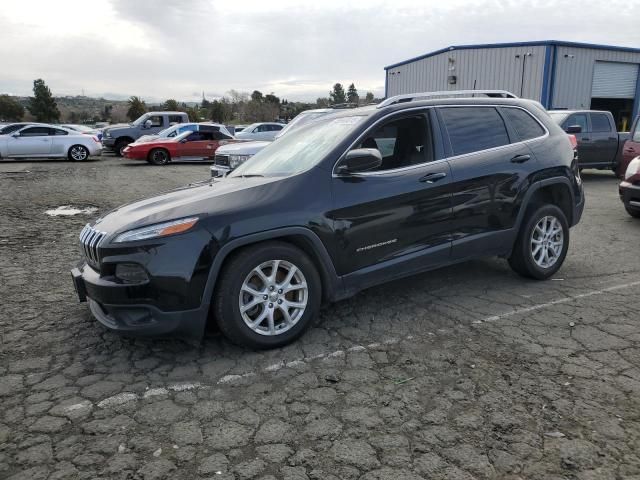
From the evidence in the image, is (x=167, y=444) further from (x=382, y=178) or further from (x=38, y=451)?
(x=382, y=178)

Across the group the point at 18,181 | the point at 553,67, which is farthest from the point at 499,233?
the point at 553,67

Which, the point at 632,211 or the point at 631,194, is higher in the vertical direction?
the point at 631,194

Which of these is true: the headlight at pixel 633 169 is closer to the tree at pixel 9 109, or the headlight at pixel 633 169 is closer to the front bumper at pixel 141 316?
the front bumper at pixel 141 316

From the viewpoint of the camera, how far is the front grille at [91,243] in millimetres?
3498

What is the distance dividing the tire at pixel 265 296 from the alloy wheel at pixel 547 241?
2.47 meters

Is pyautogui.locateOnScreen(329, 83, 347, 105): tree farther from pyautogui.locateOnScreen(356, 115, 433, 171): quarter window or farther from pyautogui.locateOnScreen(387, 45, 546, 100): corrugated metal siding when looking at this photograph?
pyautogui.locateOnScreen(356, 115, 433, 171): quarter window

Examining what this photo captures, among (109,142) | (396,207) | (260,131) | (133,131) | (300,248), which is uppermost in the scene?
(260,131)

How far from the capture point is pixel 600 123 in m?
13.5

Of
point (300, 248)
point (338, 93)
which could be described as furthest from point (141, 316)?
point (338, 93)

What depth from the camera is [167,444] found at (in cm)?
262

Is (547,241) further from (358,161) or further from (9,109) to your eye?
(9,109)

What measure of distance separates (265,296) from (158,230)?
0.85m

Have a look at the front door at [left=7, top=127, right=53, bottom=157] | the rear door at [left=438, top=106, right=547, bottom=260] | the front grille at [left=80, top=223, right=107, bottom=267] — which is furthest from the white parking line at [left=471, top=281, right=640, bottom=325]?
the front door at [left=7, top=127, right=53, bottom=157]

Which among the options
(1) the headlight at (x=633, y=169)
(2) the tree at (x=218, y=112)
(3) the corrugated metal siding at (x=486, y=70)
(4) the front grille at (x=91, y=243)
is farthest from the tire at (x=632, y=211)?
(2) the tree at (x=218, y=112)
